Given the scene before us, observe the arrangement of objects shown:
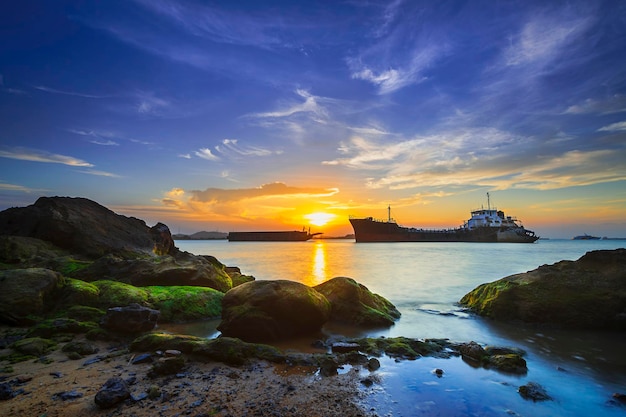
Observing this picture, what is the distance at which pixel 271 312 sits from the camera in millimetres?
10398

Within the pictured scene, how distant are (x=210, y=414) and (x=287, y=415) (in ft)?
4.12

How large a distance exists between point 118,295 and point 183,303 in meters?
2.34

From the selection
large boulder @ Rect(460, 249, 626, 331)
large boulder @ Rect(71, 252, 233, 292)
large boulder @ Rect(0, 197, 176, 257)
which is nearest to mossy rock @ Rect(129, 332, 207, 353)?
large boulder @ Rect(71, 252, 233, 292)

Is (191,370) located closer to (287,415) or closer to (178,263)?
(287,415)

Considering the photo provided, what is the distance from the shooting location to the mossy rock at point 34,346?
7559mm

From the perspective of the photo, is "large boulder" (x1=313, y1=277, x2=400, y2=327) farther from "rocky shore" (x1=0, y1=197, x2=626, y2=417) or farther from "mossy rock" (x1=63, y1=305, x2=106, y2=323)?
"mossy rock" (x1=63, y1=305, x2=106, y2=323)

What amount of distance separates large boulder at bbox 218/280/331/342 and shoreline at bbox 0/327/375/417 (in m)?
2.37

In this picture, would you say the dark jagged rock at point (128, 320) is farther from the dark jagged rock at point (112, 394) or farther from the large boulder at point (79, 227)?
the large boulder at point (79, 227)

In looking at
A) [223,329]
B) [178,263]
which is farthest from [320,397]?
[178,263]

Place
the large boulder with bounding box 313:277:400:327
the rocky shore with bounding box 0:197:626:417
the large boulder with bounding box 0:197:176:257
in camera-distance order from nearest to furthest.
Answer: the rocky shore with bounding box 0:197:626:417 < the large boulder with bounding box 313:277:400:327 < the large boulder with bounding box 0:197:176:257

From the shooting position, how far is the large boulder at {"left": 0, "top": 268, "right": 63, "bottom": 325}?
926 cm

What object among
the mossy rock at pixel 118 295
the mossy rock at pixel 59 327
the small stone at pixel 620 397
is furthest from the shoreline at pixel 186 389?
the small stone at pixel 620 397

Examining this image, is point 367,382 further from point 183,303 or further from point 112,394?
point 183,303

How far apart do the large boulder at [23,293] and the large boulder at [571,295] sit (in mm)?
16418
